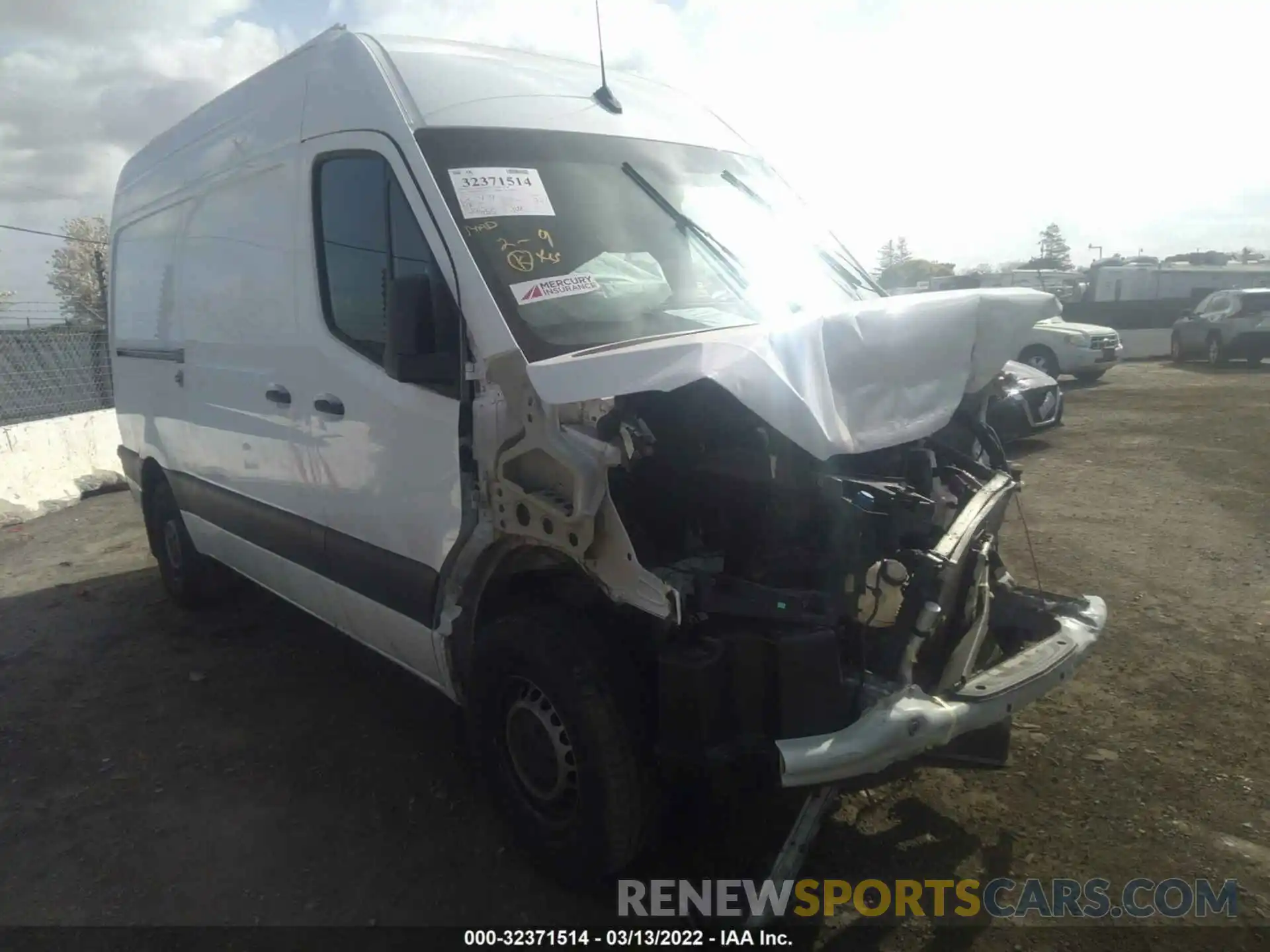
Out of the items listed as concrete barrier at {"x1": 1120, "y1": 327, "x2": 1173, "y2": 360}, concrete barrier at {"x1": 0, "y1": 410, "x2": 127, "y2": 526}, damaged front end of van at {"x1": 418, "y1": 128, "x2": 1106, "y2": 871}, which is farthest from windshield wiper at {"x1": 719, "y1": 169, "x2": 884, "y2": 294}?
concrete barrier at {"x1": 1120, "y1": 327, "x2": 1173, "y2": 360}

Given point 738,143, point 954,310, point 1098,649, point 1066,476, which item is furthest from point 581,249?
point 1066,476

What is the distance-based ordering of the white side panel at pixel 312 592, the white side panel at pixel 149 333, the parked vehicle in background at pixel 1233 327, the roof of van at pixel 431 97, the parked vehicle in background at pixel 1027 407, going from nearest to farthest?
the roof of van at pixel 431 97 → the white side panel at pixel 312 592 → the white side panel at pixel 149 333 → the parked vehicle in background at pixel 1027 407 → the parked vehicle in background at pixel 1233 327

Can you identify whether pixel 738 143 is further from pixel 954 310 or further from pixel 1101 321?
pixel 1101 321

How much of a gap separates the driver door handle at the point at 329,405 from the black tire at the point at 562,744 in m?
1.12

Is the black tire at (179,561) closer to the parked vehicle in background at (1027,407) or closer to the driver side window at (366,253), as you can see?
the driver side window at (366,253)

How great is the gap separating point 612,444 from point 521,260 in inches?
31.8

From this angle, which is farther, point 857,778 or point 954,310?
point 954,310

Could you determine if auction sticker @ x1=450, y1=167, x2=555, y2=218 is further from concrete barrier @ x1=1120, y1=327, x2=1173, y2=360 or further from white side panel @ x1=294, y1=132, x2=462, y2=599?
concrete barrier @ x1=1120, y1=327, x2=1173, y2=360

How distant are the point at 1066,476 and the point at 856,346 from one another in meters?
6.82

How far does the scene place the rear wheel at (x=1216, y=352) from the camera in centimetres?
1920

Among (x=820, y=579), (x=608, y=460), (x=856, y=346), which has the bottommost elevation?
(x=820, y=579)

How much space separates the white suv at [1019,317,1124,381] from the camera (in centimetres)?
1591

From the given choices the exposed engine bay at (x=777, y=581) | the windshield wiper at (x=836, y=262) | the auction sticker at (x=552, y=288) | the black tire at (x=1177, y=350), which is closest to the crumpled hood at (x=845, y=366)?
the exposed engine bay at (x=777, y=581)

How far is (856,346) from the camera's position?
2551 millimetres
